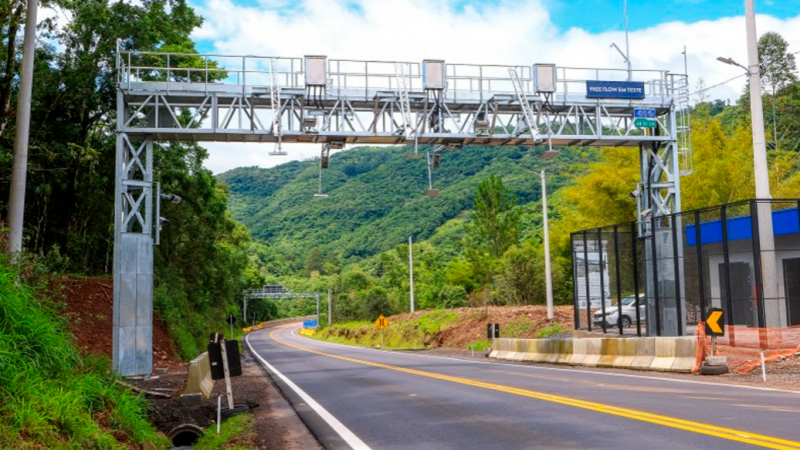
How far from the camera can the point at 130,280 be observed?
24281 mm

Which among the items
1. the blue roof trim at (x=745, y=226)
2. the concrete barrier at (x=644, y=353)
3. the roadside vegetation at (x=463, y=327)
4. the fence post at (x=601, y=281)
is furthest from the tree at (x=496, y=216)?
the concrete barrier at (x=644, y=353)

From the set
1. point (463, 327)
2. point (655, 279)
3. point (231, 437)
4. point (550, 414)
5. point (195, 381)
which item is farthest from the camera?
point (463, 327)

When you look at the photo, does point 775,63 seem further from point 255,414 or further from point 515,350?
point 255,414

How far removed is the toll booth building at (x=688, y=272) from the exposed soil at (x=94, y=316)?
15.7 meters

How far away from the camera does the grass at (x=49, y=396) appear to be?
868 cm

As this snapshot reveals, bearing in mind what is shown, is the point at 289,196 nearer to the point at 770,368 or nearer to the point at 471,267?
the point at 471,267

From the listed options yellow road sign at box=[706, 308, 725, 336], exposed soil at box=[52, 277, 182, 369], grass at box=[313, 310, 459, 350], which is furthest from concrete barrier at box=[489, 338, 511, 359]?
grass at box=[313, 310, 459, 350]

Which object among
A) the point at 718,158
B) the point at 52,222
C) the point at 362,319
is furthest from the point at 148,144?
the point at 362,319

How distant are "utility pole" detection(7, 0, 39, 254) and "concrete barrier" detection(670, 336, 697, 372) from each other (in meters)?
16.0

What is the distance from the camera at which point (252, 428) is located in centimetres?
1249

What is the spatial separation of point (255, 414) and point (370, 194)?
382 feet

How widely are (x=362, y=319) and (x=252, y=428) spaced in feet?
237

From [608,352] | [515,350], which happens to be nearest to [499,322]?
[515,350]

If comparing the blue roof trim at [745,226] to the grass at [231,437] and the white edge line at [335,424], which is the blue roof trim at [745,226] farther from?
the grass at [231,437]
